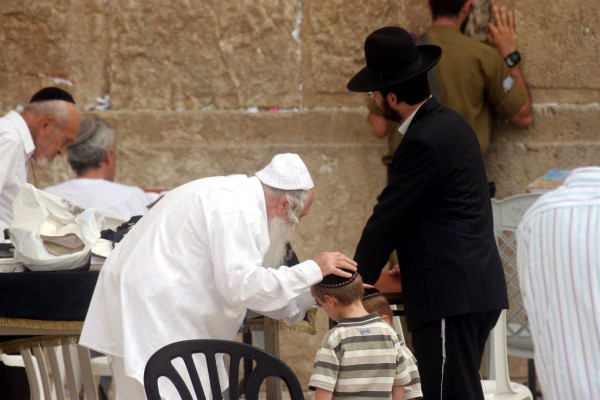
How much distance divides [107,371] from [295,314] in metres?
1.96

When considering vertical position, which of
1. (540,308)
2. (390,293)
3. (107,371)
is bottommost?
(107,371)

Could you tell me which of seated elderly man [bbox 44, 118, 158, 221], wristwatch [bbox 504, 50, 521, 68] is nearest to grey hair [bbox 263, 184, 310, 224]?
seated elderly man [bbox 44, 118, 158, 221]

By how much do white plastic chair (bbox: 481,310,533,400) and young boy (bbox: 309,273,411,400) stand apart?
3.76 ft

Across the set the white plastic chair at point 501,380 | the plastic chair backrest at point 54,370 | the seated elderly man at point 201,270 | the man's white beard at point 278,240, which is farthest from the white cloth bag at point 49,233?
the white plastic chair at point 501,380

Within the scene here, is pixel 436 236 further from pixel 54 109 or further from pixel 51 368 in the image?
pixel 54 109

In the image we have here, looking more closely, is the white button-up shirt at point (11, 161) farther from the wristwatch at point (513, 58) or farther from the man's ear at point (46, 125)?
the wristwatch at point (513, 58)

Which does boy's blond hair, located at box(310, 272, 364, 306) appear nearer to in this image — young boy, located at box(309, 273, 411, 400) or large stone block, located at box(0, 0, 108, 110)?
young boy, located at box(309, 273, 411, 400)

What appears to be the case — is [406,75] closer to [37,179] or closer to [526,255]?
[526,255]

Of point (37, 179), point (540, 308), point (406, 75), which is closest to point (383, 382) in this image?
point (406, 75)

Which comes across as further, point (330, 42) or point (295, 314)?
point (330, 42)

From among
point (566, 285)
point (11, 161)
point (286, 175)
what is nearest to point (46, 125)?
point (11, 161)

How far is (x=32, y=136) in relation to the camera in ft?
20.1

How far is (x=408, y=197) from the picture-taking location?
4.34m

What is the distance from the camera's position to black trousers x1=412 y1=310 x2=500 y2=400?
4340 mm
